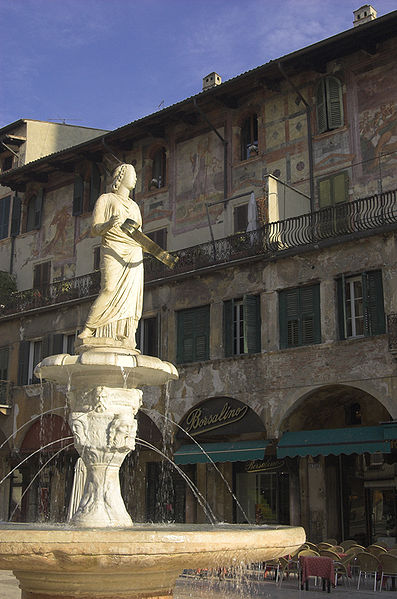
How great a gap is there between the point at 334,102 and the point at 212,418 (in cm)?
958

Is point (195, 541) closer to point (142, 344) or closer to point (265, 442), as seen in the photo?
point (265, 442)

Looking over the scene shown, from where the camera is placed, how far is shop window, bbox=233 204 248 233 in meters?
22.3

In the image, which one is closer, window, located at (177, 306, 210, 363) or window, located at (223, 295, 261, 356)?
window, located at (223, 295, 261, 356)

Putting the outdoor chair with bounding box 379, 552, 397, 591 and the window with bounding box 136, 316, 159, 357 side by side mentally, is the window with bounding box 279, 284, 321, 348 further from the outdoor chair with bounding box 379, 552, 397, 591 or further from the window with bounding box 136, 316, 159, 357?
the outdoor chair with bounding box 379, 552, 397, 591

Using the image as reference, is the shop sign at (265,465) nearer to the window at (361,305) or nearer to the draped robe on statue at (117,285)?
the window at (361,305)

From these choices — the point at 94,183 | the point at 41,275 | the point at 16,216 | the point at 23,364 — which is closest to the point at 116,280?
the point at 23,364

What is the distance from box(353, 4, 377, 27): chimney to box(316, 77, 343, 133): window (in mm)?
2324

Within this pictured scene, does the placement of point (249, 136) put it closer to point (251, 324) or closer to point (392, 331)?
point (251, 324)

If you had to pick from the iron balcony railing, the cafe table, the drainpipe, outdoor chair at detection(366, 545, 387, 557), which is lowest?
the cafe table

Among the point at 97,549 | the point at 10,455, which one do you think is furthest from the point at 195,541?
the point at 10,455

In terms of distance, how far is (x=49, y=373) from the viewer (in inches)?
344

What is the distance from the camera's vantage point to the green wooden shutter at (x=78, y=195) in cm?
2744

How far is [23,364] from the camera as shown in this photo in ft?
85.6

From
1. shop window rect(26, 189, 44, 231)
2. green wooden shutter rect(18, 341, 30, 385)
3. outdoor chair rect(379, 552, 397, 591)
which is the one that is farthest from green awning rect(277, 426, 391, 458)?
shop window rect(26, 189, 44, 231)
